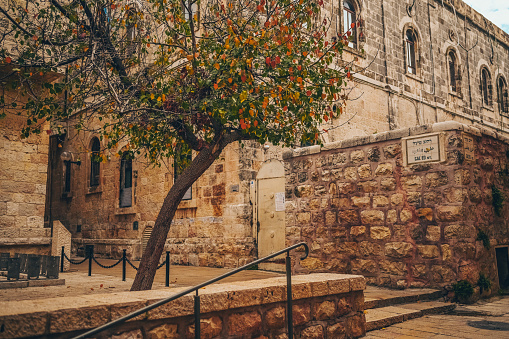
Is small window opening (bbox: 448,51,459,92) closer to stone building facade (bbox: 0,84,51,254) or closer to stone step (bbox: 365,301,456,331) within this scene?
stone step (bbox: 365,301,456,331)

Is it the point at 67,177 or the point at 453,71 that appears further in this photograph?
the point at 453,71

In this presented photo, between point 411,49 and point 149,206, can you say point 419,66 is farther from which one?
point 149,206

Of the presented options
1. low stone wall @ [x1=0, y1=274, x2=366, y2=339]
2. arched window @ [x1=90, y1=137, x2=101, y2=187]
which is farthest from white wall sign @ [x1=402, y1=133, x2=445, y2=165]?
arched window @ [x1=90, y1=137, x2=101, y2=187]

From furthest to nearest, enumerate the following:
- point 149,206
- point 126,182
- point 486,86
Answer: point 486,86
point 126,182
point 149,206

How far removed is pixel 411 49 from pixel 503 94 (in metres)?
8.93

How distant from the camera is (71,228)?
59.0 feet

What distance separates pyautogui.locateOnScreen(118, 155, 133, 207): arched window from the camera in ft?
50.6

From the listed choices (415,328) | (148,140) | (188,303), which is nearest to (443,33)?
(148,140)

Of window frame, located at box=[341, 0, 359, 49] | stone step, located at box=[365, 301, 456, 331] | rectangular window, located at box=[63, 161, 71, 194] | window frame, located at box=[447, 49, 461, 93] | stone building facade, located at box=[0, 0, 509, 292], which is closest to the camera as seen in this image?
stone step, located at box=[365, 301, 456, 331]

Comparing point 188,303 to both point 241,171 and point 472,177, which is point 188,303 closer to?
point 472,177

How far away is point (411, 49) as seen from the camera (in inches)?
709

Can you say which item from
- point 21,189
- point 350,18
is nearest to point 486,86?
point 350,18

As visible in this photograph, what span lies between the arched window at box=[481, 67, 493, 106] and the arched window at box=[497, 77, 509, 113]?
122 centimetres

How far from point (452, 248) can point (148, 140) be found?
530 cm
